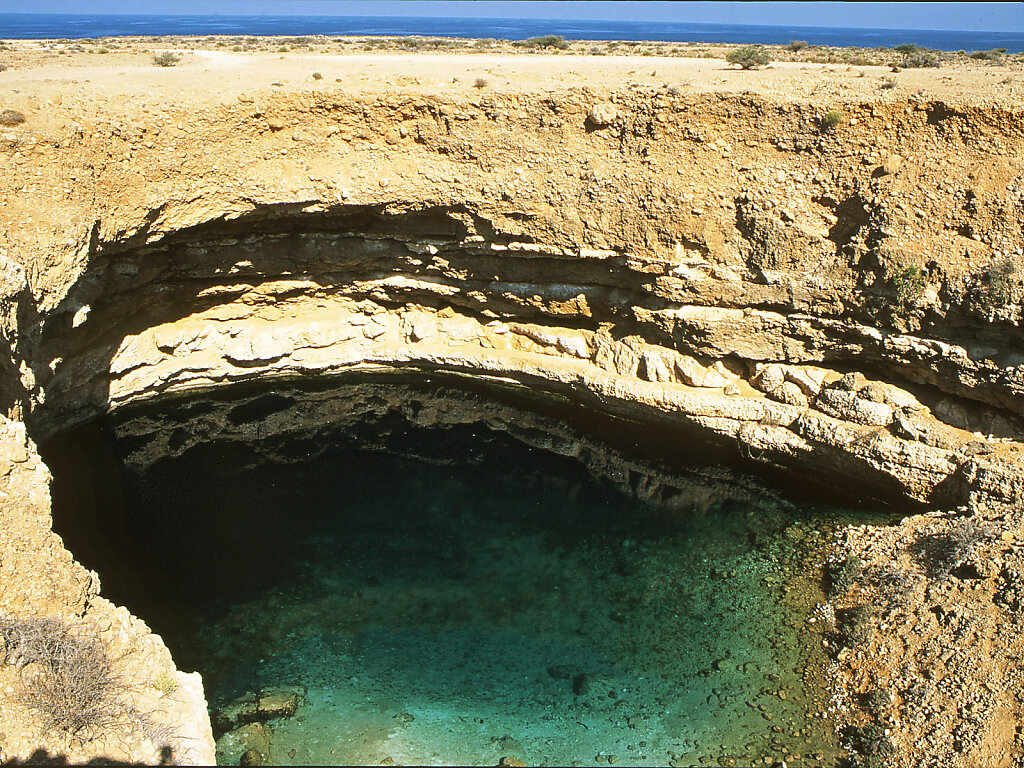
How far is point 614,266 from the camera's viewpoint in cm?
1650

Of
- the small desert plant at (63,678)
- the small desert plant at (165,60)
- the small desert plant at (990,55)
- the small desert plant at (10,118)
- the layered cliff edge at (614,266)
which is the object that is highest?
the small desert plant at (990,55)

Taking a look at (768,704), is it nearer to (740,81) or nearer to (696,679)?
(696,679)

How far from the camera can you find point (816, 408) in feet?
51.2

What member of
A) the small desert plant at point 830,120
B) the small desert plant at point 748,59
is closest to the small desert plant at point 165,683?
the small desert plant at point 830,120

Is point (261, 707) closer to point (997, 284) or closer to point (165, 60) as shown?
point (997, 284)

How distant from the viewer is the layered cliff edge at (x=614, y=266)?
13141 millimetres

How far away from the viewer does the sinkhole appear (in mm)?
10242

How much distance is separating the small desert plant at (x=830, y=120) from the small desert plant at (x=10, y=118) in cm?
1495

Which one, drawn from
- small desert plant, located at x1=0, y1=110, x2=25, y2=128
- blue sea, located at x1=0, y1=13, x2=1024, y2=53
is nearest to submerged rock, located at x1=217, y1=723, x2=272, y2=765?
small desert plant, located at x1=0, y1=110, x2=25, y2=128

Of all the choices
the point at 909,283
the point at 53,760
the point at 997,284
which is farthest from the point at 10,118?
the point at 997,284

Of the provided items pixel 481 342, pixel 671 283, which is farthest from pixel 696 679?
pixel 481 342

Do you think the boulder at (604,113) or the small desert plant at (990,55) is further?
the small desert plant at (990,55)

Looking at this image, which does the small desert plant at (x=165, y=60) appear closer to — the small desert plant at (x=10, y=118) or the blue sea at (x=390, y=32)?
the small desert plant at (x=10, y=118)

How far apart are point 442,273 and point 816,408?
8.79 m
